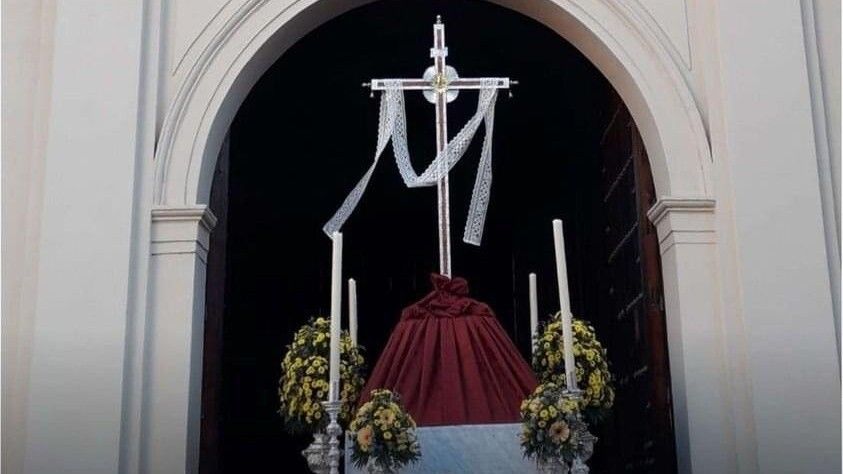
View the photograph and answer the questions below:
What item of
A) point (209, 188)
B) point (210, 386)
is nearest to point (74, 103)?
point (209, 188)

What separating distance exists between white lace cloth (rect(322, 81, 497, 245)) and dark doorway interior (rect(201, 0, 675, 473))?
144 centimetres

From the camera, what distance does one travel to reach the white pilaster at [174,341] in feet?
18.0

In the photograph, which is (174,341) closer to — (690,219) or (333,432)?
(333,432)

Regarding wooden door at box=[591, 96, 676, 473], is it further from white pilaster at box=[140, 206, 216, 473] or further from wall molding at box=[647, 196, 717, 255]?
white pilaster at box=[140, 206, 216, 473]

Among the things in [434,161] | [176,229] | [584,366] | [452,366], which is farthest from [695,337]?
[176,229]

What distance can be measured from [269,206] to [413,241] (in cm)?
142

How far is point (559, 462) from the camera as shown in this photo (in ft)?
15.3

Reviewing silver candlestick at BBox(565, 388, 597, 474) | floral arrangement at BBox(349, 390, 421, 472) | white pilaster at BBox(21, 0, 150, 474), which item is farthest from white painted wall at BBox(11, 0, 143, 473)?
silver candlestick at BBox(565, 388, 597, 474)

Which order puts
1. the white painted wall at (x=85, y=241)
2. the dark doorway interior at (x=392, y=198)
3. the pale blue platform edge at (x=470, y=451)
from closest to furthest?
the pale blue platform edge at (x=470, y=451) → the white painted wall at (x=85, y=241) → the dark doorway interior at (x=392, y=198)

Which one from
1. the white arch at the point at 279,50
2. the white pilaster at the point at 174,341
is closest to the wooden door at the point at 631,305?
the white arch at the point at 279,50

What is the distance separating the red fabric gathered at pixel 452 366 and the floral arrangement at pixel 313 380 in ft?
0.34

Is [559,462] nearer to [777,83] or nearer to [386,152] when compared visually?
[777,83]

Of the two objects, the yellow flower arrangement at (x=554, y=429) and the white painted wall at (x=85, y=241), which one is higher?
the white painted wall at (x=85, y=241)

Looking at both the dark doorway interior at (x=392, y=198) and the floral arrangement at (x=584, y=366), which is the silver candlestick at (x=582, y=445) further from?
the dark doorway interior at (x=392, y=198)
